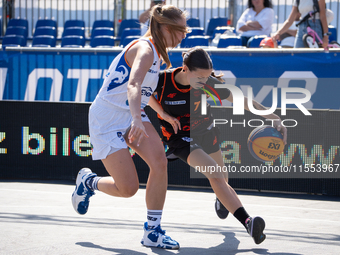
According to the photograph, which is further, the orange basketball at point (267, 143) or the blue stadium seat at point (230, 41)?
the blue stadium seat at point (230, 41)

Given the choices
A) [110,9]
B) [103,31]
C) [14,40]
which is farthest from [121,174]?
[110,9]

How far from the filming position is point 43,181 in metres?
7.45

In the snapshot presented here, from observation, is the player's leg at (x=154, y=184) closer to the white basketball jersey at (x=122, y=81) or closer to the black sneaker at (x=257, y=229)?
the white basketball jersey at (x=122, y=81)

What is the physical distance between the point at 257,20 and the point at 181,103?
6.30 metres

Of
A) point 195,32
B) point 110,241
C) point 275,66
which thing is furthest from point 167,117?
point 195,32

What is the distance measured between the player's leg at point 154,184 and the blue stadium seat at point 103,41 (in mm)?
9035

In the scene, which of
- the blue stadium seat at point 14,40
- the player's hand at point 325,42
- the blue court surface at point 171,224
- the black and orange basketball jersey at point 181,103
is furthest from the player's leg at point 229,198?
the blue stadium seat at point 14,40

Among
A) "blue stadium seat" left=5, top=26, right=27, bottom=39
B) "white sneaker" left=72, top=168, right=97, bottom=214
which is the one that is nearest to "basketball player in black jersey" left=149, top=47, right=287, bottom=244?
"white sneaker" left=72, top=168, right=97, bottom=214

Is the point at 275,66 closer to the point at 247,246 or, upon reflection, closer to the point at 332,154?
the point at 332,154

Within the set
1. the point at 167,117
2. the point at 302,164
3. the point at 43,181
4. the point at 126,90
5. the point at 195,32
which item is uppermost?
the point at 195,32

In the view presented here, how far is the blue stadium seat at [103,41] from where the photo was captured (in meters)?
12.7

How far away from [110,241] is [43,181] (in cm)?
365

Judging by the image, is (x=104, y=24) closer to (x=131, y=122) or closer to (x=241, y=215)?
(x=131, y=122)

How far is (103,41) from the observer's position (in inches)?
505
